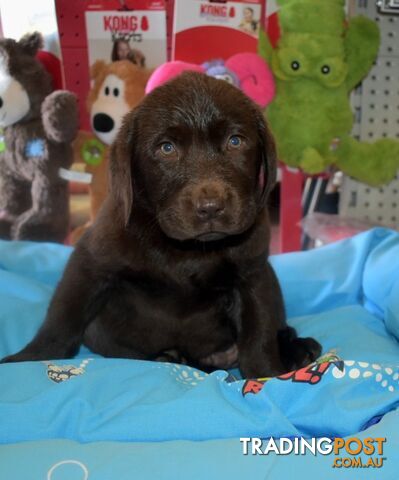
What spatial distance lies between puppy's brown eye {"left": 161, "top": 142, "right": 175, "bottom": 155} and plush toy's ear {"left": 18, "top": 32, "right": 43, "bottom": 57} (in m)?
1.67

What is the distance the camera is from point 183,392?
185 centimetres

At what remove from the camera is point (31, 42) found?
3232mm

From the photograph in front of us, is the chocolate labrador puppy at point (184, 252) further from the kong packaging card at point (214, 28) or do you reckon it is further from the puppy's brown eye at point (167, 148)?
the kong packaging card at point (214, 28)

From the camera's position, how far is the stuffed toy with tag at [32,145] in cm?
320

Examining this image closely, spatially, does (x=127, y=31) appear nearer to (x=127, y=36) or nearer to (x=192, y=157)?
(x=127, y=36)

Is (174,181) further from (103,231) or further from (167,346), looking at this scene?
(167,346)

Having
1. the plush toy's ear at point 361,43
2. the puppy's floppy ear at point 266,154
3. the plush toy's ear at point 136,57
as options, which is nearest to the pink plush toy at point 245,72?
the plush toy's ear at point 136,57

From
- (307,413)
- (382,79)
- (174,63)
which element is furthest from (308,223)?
(307,413)

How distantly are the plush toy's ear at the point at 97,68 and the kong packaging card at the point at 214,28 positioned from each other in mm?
384

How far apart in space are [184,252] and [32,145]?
1.63 metres

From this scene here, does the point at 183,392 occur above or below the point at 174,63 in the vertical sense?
below

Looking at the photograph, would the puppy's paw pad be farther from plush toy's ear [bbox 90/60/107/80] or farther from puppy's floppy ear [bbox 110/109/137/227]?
plush toy's ear [bbox 90/60/107/80]

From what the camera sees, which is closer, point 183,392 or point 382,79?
point 183,392

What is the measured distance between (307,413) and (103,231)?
0.89m
